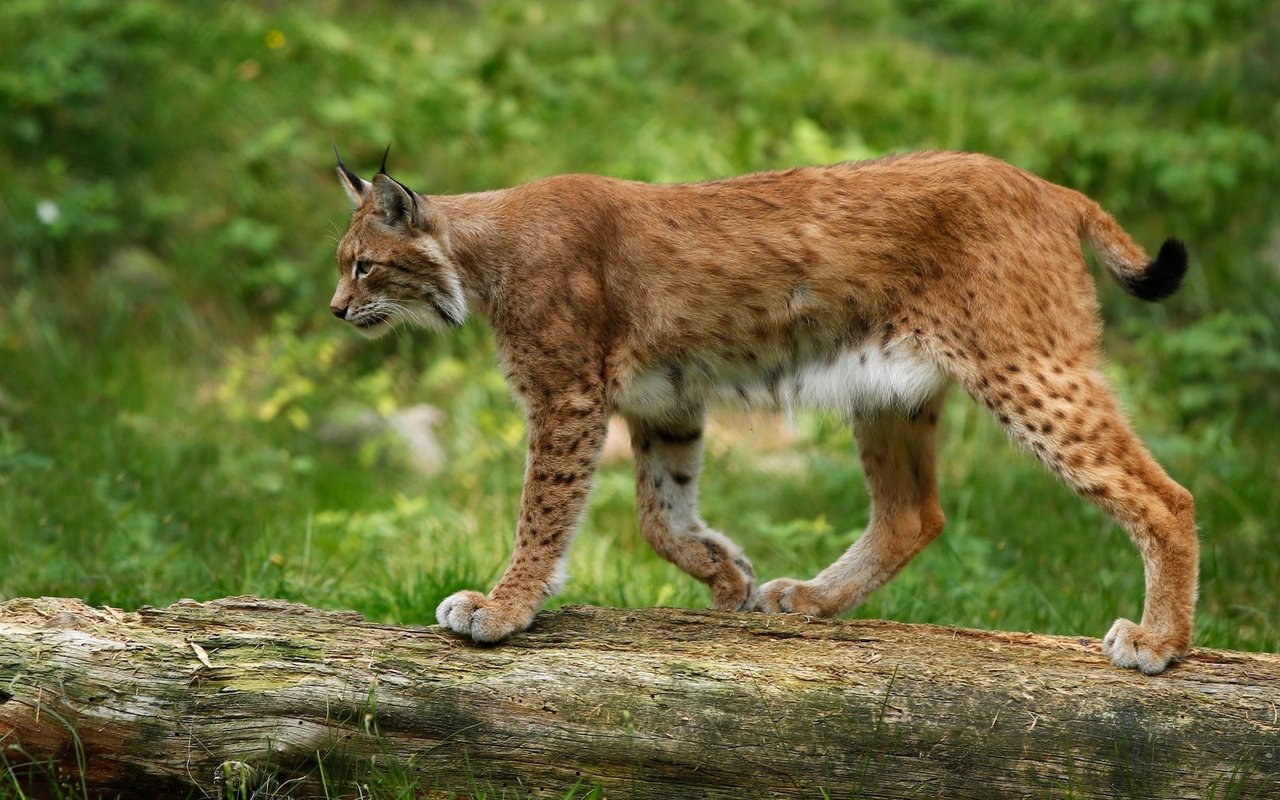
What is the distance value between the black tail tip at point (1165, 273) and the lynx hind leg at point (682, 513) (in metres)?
1.56

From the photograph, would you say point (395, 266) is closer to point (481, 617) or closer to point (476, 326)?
point (481, 617)

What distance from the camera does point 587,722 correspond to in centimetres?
357

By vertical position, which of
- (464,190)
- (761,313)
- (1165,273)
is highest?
(1165,273)

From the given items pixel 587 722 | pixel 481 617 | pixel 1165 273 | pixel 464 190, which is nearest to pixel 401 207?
pixel 481 617

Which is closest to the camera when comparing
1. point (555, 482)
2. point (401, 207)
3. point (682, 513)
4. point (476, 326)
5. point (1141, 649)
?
point (1141, 649)

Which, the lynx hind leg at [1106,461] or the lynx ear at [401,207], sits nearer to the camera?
the lynx hind leg at [1106,461]

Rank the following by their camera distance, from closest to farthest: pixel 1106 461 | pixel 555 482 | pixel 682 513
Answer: pixel 1106 461 < pixel 555 482 < pixel 682 513

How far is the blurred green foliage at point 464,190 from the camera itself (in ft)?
19.5

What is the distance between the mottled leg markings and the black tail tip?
0.81 meters

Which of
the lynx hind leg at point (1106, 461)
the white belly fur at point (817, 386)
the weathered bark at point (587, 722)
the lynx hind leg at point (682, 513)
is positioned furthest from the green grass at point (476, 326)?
the weathered bark at point (587, 722)

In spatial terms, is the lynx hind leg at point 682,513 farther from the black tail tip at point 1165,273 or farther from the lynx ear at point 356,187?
the black tail tip at point 1165,273

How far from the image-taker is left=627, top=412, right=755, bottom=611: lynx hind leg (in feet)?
16.3

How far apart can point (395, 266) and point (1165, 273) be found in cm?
256

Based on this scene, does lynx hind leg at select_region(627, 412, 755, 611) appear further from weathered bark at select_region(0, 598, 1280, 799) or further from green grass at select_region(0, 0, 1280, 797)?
weathered bark at select_region(0, 598, 1280, 799)
